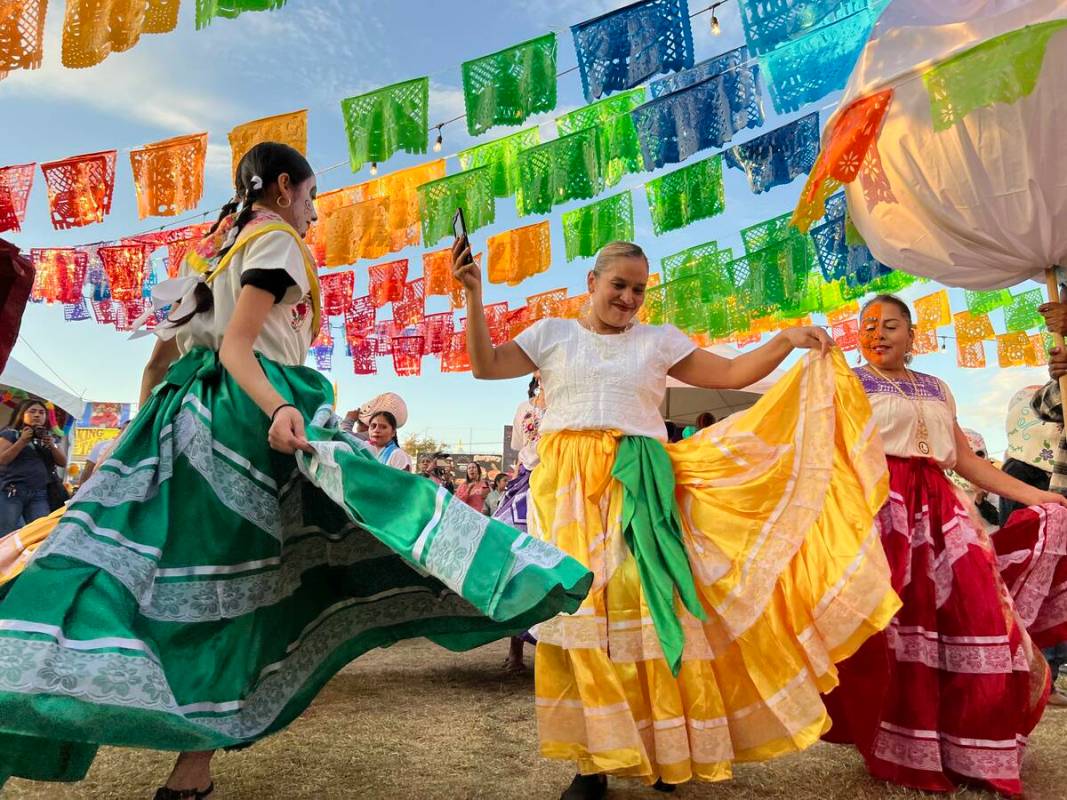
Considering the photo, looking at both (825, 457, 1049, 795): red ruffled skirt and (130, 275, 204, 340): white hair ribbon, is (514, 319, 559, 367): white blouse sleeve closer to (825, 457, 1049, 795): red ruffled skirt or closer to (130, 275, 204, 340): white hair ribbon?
(130, 275, 204, 340): white hair ribbon

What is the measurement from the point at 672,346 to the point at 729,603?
0.89 m

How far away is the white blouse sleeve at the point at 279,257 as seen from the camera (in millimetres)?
1714

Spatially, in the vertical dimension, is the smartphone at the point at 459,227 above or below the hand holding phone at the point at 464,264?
above

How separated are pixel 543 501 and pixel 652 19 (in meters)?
3.95

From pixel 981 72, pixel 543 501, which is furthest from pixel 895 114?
pixel 543 501

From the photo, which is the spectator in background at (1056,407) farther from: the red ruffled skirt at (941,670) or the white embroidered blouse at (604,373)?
the white embroidered blouse at (604,373)

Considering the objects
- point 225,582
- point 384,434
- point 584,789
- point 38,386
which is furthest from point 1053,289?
point 38,386

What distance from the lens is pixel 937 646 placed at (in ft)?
7.97

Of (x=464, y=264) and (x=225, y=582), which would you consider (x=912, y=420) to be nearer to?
(x=464, y=264)

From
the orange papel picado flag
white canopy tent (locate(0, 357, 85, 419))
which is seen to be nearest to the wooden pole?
the orange papel picado flag

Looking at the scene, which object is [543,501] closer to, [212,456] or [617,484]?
[617,484]

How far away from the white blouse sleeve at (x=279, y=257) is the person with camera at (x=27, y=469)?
465cm

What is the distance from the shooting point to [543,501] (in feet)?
7.55

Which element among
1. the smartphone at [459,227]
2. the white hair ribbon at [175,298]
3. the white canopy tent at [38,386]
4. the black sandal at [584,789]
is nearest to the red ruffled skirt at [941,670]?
the black sandal at [584,789]
